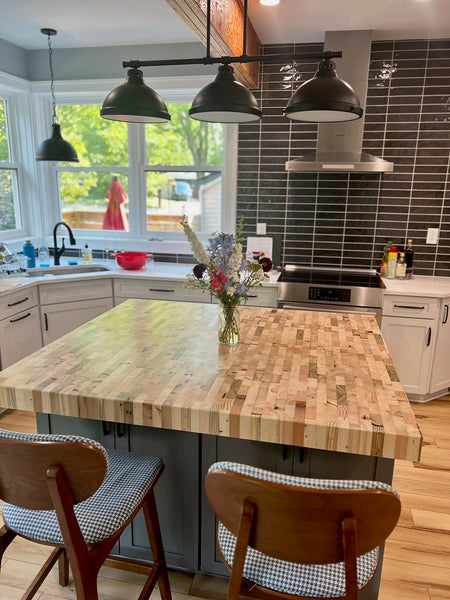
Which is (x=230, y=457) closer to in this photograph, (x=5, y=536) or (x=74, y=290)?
(x=5, y=536)

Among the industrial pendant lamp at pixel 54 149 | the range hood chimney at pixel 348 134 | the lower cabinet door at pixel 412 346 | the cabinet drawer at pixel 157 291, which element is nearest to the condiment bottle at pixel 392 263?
the lower cabinet door at pixel 412 346

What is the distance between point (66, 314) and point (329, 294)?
2.08 m

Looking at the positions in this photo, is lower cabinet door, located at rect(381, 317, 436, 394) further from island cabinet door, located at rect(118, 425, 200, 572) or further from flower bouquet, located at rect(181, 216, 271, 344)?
island cabinet door, located at rect(118, 425, 200, 572)

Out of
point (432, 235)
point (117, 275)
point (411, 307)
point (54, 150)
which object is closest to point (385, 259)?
point (432, 235)

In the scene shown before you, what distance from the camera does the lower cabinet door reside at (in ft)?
11.1

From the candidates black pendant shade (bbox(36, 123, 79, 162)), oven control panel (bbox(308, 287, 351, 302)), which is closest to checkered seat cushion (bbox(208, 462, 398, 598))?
oven control panel (bbox(308, 287, 351, 302))

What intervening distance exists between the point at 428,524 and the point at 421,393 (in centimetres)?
141

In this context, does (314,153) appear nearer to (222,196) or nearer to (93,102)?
(222,196)

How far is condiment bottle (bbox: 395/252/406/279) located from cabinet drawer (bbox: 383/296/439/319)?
404 mm

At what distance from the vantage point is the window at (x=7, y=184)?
425cm

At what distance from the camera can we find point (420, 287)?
3414 millimetres

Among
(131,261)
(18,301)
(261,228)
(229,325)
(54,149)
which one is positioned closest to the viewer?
(229,325)

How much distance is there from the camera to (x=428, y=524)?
7.39ft

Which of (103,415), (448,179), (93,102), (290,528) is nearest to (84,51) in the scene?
(93,102)
